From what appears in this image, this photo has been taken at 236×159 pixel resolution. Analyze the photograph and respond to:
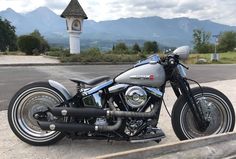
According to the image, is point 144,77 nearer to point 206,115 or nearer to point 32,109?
point 206,115

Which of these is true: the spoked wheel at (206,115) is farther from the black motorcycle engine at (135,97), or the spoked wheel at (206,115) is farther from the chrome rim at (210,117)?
the black motorcycle engine at (135,97)

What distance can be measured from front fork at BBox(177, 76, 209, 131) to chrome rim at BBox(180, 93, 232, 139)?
6 cm

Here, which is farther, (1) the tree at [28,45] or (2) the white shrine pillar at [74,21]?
(1) the tree at [28,45]

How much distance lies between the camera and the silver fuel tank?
14.5 feet

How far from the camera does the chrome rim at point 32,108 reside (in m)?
4.73

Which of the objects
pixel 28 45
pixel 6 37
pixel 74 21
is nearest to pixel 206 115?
pixel 74 21

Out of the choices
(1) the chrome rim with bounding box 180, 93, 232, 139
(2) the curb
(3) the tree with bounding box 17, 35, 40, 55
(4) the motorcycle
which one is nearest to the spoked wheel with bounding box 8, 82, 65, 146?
(4) the motorcycle

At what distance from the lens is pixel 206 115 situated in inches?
187

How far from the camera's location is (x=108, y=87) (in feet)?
15.0

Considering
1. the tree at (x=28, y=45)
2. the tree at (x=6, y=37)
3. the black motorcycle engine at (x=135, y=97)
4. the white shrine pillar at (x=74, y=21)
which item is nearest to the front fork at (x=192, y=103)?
the black motorcycle engine at (x=135, y=97)

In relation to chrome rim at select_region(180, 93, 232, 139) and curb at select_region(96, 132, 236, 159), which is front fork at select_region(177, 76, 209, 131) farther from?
curb at select_region(96, 132, 236, 159)

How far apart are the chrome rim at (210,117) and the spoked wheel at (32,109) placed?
156 cm

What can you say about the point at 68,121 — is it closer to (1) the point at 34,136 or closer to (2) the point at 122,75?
(1) the point at 34,136

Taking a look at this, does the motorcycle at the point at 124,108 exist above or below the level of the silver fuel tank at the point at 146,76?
below
